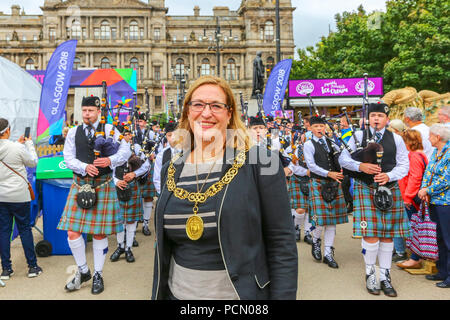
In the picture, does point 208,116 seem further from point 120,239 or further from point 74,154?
point 120,239

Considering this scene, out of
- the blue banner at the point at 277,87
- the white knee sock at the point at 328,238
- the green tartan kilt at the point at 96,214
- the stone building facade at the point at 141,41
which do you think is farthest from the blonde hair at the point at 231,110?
the stone building facade at the point at 141,41

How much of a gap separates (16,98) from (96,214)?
749cm

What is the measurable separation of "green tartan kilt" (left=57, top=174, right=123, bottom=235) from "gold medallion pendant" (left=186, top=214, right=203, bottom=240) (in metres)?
3.02

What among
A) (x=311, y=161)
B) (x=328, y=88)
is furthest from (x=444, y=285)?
(x=328, y=88)

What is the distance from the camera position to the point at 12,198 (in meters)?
5.26

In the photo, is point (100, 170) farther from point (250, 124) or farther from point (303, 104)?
point (303, 104)

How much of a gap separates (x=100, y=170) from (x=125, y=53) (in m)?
58.8

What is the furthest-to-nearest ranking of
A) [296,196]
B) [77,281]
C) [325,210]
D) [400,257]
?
[296,196] → [400,257] → [325,210] → [77,281]

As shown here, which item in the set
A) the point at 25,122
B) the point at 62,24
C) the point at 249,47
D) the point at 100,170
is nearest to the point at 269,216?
the point at 100,170

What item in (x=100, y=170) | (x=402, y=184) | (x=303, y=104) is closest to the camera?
(x=100, y=170)

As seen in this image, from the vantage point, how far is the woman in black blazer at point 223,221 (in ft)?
6.09

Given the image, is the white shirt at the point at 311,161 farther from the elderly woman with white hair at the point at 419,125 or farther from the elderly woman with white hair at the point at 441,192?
the elderly woman with white hair at the point at 419,125

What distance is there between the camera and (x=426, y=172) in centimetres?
518

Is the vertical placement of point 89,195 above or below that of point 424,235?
above
